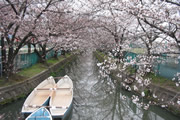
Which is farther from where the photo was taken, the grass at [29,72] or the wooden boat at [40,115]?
the grass at [29,72]

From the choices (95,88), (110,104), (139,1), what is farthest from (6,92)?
(139,1)

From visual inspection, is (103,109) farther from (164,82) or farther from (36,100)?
(164,82)

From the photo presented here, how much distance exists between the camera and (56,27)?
1155 centimetres

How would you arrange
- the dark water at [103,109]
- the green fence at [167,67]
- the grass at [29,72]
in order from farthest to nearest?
the grass at [29,72] < the green fence at [167,67] < the dark water at [103,109]

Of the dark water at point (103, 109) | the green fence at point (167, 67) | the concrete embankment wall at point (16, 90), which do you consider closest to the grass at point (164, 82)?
the green fence at point (167, 67)

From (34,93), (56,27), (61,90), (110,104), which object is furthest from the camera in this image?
(56,27)

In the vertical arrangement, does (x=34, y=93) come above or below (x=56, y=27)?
below

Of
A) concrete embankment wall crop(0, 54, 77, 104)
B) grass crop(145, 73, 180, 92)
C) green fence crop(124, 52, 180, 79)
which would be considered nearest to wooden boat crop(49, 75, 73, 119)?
concrete embankment wall crop(0, 54, 77, 104)

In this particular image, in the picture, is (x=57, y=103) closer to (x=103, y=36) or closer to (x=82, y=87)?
(x=82, y=87)

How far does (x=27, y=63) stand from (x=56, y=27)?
5682mm

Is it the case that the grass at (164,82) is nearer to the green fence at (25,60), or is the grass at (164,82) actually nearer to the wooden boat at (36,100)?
the wooden boat at (36,100)

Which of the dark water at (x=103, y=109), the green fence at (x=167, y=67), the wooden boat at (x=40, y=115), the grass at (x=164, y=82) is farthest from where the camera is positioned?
the green fence at (x=167, y=67)

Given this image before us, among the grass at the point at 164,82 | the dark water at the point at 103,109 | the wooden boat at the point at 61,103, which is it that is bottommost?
the dark water at the point at 103,109

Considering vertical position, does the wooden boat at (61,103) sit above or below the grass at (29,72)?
below
